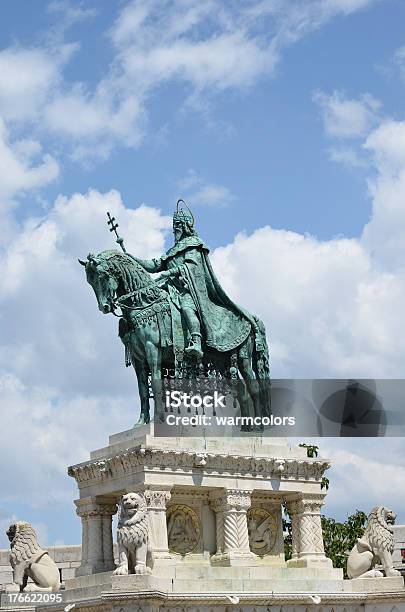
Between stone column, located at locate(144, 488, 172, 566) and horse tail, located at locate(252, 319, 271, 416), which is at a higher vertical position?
horse tail, located at locate(252, 319, 271, 416)

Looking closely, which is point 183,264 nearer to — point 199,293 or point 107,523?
point 199,293

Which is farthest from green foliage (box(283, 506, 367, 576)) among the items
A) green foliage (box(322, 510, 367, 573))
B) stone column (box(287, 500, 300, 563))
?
stone column (box(287, 500, 300, 563))

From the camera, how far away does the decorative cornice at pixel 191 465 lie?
108 feet

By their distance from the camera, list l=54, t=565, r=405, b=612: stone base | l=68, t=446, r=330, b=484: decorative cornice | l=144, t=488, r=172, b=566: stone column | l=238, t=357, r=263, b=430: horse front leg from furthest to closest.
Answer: l=238, t=357, r=263, b=430: horse front leg, l=68, t=446, r=330, b=484: decorative cornice, l=144, t=488, r=172, b=566: stone column, l=54, t=565, r=405, b=612: stone base

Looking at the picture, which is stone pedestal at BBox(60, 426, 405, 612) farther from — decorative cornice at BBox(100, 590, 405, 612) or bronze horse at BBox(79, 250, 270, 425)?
bronze horse at BBox(79, 250, 270, 425)

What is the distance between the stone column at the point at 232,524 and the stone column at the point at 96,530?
3139mm

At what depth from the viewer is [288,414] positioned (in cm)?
3644

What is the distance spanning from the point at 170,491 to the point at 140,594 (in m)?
4.06

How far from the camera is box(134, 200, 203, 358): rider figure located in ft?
115

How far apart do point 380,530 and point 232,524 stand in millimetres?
4089

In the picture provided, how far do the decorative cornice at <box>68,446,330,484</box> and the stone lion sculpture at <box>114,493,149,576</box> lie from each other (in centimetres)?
188

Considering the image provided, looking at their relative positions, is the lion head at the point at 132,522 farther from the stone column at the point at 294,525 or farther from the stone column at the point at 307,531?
the stone column at the point at 294,525

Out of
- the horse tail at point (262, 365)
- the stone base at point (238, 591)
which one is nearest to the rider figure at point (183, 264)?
the horse tail at point (262, 365)

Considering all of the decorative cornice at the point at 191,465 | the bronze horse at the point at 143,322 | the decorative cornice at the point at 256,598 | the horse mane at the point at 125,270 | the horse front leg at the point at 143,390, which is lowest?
the decorative cornice at the point at 256,598
